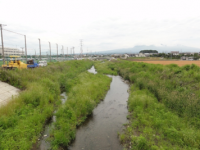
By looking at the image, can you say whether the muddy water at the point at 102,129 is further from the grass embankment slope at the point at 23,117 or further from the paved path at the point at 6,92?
the paved path at the point at 6,92

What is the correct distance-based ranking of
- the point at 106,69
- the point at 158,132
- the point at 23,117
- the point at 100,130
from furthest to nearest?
the point at 106,69
the point at 100,130
the point at 23,117
the point at 158,132

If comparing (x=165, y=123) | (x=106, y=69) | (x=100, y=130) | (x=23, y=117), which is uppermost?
(x=106, y=69)

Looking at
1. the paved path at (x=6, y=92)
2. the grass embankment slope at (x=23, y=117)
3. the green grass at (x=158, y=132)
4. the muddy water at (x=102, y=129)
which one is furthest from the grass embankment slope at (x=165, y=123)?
the paved path at (x=6, y=92)

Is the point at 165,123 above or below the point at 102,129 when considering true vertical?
above

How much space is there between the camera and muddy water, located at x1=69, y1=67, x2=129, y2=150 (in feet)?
24.4

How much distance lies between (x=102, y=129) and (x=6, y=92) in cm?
889

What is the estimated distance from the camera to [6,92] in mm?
10742

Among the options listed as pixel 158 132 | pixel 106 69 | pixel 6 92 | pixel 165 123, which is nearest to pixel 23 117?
pixel 6 92

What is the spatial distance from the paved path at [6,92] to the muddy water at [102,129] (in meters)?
6.35

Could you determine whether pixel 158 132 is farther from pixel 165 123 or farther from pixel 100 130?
pixel 100 130

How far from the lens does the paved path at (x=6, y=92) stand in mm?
9766

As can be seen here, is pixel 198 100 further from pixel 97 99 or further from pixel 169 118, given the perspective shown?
pixel 97 99

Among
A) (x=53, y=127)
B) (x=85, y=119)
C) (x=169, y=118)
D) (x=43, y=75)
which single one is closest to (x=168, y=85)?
(x=169, y=118)

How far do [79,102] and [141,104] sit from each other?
18.7ft
